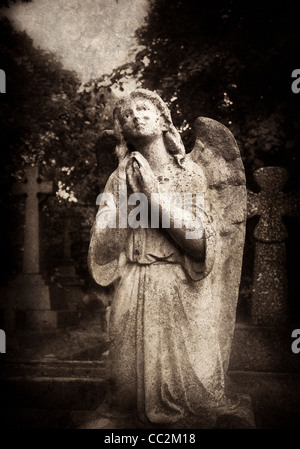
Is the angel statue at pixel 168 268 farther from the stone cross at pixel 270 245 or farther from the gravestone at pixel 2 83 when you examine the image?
the gravestone at pixel 2 83

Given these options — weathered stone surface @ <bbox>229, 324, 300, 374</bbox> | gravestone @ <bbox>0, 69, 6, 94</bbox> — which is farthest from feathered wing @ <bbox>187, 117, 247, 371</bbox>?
gravestone @ <bbox>0, 69, 6, 94</bbox>

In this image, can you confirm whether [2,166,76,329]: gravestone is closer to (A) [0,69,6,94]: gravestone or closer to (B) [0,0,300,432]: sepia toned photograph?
(B) [0,0,300,432]: sepia toned photograph

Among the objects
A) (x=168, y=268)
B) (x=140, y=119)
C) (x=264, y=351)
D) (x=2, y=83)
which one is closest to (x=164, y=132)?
(x=140, y=119)

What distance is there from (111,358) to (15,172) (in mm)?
4785

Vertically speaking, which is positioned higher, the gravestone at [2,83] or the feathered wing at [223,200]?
the gravestone at [2,83]

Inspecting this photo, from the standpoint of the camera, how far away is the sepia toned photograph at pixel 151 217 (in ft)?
10.2

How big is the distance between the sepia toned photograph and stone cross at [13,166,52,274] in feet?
0.06

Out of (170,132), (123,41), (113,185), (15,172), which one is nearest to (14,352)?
(15,172)

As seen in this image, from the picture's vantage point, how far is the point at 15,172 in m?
7.36

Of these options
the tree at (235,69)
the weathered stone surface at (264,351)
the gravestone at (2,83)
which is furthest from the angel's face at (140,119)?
the gravestone at (2,83)

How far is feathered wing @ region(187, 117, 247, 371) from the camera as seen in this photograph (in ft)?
10.7

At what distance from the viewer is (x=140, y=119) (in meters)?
3.14

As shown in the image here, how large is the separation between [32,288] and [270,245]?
361cm

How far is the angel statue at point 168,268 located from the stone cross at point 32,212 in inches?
150
